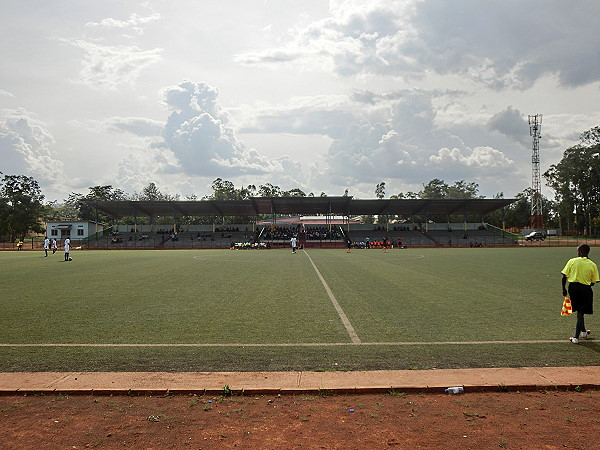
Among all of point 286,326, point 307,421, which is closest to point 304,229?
point 286,326

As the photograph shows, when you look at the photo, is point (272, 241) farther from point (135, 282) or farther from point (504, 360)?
point (504, 360)

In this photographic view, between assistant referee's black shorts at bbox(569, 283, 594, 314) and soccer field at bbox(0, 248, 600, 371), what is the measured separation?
21.2 inches

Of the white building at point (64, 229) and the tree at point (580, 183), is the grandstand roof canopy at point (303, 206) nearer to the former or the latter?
the white building at point (64, 229)

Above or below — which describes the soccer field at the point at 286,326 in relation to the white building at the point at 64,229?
below

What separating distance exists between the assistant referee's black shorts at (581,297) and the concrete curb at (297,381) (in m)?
1.63

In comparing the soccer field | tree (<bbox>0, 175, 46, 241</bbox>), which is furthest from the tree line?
the soccer field

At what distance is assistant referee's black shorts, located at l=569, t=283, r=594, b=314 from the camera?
22.6 feet

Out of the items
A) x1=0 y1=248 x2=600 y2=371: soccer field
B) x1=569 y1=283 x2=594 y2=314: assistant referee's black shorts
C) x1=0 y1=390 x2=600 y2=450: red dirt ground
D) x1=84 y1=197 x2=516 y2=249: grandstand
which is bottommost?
x1=0 y1=390 x2=600 y2=450: red dirt ground

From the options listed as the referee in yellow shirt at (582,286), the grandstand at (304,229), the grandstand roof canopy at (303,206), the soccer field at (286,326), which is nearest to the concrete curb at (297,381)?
the soccer field at (286,326)

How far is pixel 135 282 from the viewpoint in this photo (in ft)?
50.7

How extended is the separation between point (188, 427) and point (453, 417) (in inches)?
101

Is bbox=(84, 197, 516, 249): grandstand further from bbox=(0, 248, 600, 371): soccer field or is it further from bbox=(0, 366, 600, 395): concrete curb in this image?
bbox=(0, 366, 600, 395): concrete curb

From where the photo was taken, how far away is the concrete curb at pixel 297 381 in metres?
4.84

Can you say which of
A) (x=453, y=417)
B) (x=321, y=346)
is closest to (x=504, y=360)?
(x=453, y=417)
